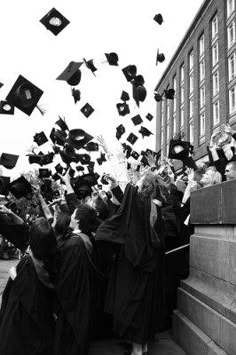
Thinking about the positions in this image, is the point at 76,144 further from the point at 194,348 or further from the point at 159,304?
the point at 194,348

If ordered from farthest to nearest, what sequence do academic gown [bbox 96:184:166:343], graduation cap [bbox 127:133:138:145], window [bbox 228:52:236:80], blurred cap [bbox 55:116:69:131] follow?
window [bbox 228:52:236:80] < graduation cap [bbox 127:133:138:145] < blurred cap [bbox 55:116:69:131] < academic gown [bbox 96:184:166:343]

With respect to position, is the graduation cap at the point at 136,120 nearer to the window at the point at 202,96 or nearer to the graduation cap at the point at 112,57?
the graduation cap at the point at 112,57

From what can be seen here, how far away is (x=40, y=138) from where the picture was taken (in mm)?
8977

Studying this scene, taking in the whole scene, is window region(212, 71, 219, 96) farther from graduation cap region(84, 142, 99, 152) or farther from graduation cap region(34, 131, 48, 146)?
graduation cap region(34, 131, 48, 146)

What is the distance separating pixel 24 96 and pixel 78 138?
1196 millimetres

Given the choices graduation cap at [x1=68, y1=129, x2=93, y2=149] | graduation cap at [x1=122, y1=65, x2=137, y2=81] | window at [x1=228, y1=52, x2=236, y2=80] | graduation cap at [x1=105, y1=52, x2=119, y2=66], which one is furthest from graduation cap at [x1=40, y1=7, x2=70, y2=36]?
window at [x1=228, y1=52, x2=236, y2=80]

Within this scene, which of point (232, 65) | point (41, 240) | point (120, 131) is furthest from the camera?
point (232, 65)

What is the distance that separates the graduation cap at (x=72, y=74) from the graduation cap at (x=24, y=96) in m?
0.70

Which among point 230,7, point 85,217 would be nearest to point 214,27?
point 230,7

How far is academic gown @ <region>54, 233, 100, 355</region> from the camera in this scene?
3.73m

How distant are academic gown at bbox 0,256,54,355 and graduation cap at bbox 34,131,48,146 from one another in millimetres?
5568

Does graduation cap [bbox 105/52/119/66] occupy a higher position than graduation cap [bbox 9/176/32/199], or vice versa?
graduation cap [bbox 105/52/119/66]

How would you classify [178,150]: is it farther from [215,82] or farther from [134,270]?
[215,82]

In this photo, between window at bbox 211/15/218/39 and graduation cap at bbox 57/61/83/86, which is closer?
graduation cap at bbox 57/61/83/86
